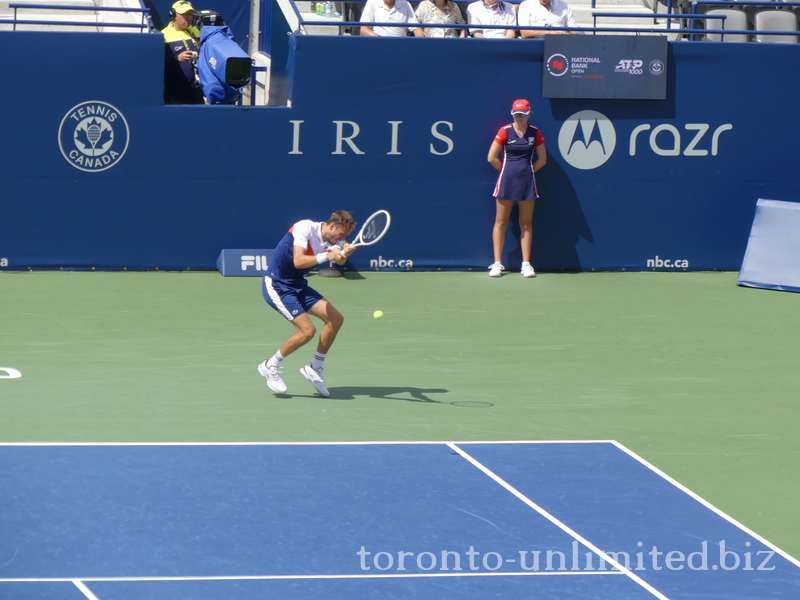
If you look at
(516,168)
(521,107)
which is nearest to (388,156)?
(516,168)

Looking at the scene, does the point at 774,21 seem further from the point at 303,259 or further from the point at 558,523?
the point at 558,523

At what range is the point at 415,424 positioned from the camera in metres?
9.01

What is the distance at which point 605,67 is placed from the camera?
15469mm

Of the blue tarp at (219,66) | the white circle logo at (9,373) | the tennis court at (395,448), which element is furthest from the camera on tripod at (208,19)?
the white circle logo at (9,373)

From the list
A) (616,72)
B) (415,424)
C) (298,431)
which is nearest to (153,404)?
(298,431)

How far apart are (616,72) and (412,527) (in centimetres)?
1010

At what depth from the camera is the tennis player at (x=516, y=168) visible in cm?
1508

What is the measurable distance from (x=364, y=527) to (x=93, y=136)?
941cm

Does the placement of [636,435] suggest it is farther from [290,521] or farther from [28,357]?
[28,357]

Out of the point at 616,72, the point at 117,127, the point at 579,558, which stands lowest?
the point at 579,558

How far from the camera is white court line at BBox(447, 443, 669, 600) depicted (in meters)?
6.14

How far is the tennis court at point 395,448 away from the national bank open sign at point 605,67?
3205 millimetres

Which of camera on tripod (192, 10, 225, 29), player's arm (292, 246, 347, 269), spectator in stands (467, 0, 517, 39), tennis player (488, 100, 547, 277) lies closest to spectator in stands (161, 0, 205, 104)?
camera on tripod (192, 10, 225, 29)

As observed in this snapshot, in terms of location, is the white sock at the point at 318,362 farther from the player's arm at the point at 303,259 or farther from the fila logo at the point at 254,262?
the fila logo at the point at 254,262
